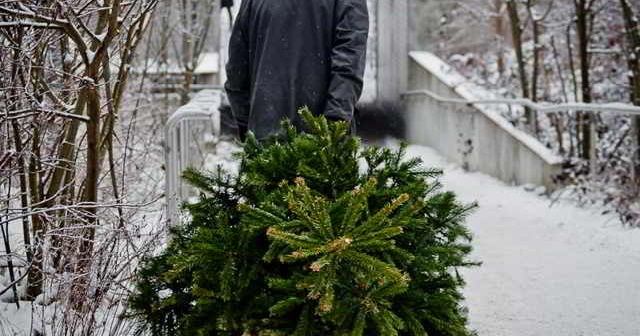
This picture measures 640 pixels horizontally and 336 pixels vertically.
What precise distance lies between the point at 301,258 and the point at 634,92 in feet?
24.7

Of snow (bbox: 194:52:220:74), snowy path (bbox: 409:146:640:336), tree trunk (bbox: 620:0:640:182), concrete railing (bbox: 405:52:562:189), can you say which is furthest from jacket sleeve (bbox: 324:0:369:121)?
snow (bbox: 194:52:220:74)

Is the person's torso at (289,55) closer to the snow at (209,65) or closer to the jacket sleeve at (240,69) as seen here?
the jacket sleeve at (240,69)

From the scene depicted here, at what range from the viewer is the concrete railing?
9.30m

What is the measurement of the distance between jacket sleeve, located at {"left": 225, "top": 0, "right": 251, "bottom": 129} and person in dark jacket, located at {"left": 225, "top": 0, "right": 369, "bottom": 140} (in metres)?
0.06

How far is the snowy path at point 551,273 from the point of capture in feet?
15.4

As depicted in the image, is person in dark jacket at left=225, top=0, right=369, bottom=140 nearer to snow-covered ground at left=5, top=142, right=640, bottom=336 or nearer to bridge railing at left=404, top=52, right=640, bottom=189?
snow-covered ground at left=5, top=142, right=640, bottom=336

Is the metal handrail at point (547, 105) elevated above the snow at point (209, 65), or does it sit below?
below

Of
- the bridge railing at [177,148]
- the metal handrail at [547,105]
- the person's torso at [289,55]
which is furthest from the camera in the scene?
the metal handrail at [547,105]

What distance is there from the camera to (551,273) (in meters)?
5.83

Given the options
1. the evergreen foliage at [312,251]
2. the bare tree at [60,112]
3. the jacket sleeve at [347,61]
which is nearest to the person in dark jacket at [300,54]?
the jacket sleeve at [347,61]

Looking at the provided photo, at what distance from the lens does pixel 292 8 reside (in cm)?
448

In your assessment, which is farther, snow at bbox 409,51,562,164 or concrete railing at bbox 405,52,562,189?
concrete railing at bbox 405,52,562,189

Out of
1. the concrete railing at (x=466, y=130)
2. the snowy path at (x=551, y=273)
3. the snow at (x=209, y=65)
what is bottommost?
the snowy path at (x=551, y=273)

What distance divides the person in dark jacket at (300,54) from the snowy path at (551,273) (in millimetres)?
1573
